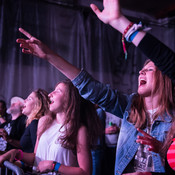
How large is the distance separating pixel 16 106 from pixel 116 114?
188cm

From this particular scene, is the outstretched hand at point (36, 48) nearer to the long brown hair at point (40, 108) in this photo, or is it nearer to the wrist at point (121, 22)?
the wrist at point (121, 22)

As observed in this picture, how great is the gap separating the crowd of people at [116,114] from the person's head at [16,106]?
115 centimetres

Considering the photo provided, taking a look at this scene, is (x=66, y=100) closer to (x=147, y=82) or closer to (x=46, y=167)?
(x=46, y=167)

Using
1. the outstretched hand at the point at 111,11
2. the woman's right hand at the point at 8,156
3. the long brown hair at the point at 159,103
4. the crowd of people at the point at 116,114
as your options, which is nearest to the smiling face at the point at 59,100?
the crowd of people at the point at 116,114

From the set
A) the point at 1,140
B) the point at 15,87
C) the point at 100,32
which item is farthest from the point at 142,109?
the point at 100,32

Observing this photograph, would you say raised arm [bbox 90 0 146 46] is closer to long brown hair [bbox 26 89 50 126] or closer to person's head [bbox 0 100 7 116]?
long brown hair [bbox 26 89 50 126]

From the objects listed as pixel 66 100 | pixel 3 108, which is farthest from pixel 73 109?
pixel 3 108

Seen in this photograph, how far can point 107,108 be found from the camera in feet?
4.09

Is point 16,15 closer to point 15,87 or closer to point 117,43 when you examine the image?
point 15,87

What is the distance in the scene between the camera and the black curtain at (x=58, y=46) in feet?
11.0

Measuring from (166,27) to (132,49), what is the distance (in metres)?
0.93

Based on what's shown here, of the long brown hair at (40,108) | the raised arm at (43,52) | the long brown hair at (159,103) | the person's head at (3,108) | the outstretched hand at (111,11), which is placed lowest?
the person's head at (3,108)

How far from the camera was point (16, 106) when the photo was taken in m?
2.85

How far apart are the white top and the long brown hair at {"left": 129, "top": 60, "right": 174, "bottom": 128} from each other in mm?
493
